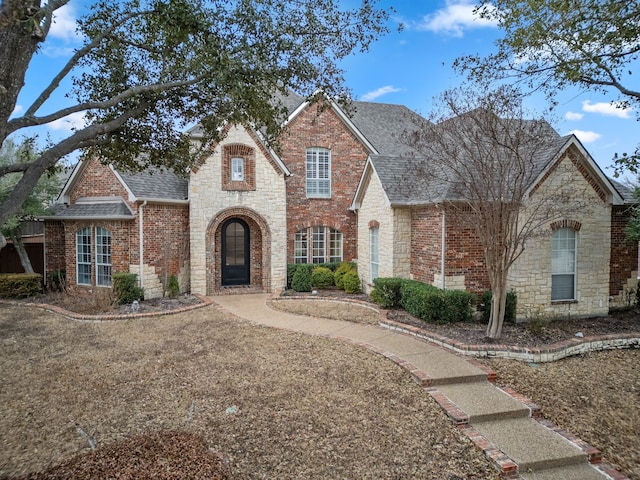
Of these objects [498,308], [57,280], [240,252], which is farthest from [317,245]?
[57,280]

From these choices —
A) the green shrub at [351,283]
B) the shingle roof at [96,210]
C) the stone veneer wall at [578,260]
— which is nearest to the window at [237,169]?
the shingle roof at [96,210]

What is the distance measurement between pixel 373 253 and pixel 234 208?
563cm

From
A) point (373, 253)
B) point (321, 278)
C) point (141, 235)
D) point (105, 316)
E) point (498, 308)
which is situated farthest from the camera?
point (321, 278)

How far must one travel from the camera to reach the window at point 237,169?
51.6 feet

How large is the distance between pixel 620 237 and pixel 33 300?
20.1 metres

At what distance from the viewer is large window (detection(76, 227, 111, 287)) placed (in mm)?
14977

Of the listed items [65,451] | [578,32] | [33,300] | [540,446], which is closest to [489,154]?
[578,32]

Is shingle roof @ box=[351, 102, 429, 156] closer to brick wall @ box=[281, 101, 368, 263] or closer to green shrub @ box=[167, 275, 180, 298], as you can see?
brick wall @ box=[281, 101, 368, 263]

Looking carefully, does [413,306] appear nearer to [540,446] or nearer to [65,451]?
[540,446]

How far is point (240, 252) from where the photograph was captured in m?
16.7

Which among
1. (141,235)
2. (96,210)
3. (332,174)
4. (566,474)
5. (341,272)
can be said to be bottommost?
(566,474)

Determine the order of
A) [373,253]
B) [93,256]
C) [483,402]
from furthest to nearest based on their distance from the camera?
[373,253] → [93,256] → [483,402]

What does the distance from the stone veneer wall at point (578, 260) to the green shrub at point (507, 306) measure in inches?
9.5

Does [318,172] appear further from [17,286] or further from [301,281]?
[17,286]
